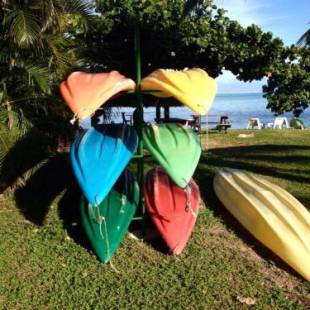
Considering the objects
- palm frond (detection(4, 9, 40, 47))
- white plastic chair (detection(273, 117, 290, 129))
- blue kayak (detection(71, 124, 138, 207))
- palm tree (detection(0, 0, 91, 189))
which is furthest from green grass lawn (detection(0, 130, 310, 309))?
white plastic chair (detection(273, 117, 290, 129))

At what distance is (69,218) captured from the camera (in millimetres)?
6547

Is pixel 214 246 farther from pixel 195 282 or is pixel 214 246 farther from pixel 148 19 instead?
pixel 148 19

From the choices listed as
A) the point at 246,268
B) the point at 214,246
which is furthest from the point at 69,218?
the point at 246,268

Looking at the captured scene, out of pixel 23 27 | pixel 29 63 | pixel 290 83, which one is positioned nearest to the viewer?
pixel 23 27

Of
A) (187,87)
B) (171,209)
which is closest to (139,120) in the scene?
(187,87)

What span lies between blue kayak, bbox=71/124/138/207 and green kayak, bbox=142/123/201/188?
0.21 m

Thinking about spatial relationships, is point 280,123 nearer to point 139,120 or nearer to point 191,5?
point 191,5

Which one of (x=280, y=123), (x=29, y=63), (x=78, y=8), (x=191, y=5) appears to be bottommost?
(x=280, y=123)

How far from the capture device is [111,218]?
570cm

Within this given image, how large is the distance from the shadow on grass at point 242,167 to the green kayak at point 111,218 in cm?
131

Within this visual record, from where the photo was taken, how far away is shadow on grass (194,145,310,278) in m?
5.75

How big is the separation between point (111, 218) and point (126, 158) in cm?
77

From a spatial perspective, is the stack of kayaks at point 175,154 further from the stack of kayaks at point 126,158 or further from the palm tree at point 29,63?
the palm tree at point 29,63

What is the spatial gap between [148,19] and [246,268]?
9529 millimetres
